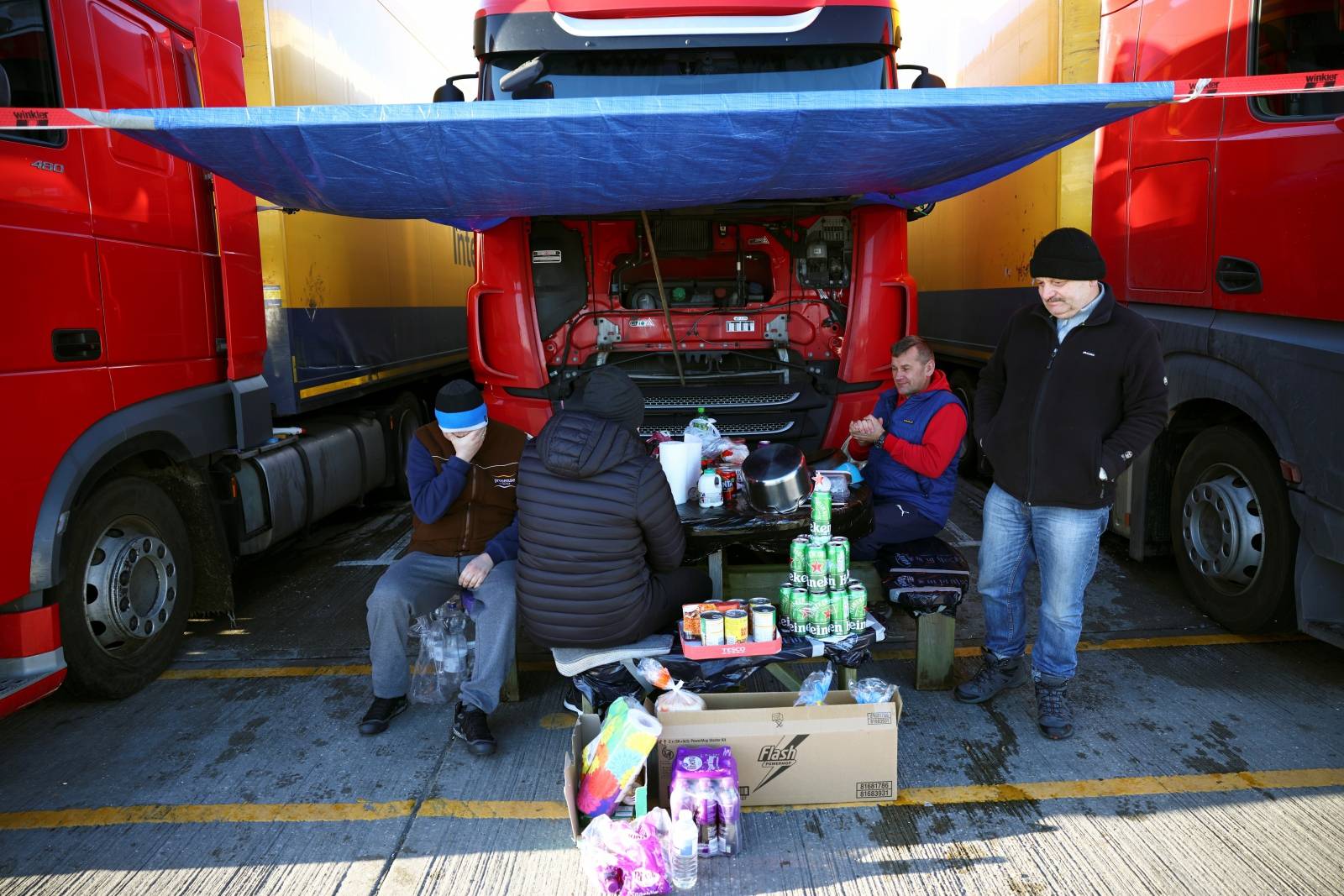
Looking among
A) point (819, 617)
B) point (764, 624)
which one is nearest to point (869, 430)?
point (819, 617)

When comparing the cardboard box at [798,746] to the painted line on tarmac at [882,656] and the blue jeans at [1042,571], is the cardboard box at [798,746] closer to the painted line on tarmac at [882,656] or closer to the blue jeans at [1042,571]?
the blue jeans at [1042,571]

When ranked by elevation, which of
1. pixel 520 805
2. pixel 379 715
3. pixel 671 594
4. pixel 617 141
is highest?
pixel 617 141

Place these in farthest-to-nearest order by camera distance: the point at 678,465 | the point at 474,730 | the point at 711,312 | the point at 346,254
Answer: the point at 346,254 < the point at 711,312 < the point at 678,465 < the point at 474,730

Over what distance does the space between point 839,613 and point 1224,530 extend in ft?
6.90

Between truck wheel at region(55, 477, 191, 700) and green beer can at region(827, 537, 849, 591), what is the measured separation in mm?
2724

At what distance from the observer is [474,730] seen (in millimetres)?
3389

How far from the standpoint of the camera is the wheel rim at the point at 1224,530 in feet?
13.3

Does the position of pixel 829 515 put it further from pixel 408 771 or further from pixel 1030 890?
pixel 408 771

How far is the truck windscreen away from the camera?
4.61 meters

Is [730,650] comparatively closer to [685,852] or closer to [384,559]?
[685,852]

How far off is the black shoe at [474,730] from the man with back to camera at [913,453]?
1686 mm

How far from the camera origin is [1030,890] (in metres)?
2.61

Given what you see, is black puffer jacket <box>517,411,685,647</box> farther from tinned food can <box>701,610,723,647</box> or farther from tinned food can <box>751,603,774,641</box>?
tinned food can <box>751,603,774,641</box>

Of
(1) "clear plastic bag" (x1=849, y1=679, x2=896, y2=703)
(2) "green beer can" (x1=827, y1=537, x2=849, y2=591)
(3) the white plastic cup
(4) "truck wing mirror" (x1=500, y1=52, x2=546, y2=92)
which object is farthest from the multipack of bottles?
(4) "truck wing mirror" (x1=500, y1=52, x2=546, y2=92)
